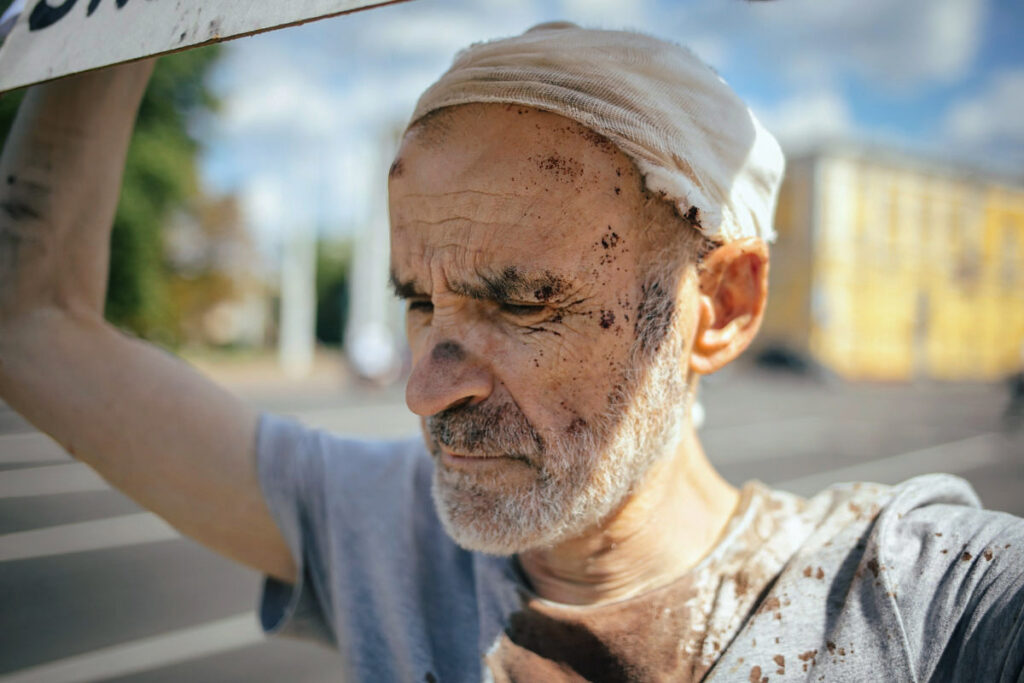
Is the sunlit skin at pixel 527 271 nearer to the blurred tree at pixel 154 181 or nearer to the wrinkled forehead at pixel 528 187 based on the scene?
the wrinkled forehead at pixel 528 187

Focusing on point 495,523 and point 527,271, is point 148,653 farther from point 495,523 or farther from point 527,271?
point 527,271

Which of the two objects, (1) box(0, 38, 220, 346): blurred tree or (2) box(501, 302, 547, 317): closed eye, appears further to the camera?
(1) box(0, 38, 220, 346): blurred tree

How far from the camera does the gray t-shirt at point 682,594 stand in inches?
47.8

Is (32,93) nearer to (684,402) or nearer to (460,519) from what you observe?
(460,519)

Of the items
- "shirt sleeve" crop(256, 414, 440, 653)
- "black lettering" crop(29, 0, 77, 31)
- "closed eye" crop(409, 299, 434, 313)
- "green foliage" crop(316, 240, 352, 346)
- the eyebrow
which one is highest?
"black lettering" crop(29, 0, 77, 31)

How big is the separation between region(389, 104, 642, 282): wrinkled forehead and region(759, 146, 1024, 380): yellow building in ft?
104

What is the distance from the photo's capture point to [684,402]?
1.55m

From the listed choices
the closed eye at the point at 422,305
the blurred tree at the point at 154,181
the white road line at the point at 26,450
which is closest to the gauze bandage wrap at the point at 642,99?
the closed eye at the point at 422,305

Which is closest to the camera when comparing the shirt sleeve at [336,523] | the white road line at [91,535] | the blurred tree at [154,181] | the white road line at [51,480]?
the shirt sleeve at [336,523]

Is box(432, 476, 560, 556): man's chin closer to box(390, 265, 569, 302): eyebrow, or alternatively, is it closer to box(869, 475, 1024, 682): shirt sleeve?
box(390, 265, 569, 302): eyebrow

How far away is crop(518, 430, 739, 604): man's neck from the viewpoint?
1522 millimetres

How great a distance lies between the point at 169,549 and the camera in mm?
6348

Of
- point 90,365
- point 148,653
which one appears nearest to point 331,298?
point 148,653

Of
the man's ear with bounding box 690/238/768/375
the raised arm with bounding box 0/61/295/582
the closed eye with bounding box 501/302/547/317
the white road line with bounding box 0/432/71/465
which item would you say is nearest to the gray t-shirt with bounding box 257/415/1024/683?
the raised arm with bounding box 0/61/295/582
